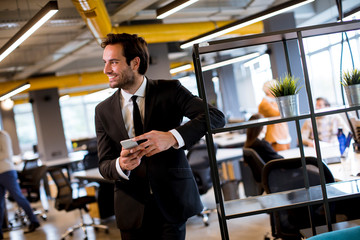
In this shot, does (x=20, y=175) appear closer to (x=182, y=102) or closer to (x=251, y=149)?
(x=251, y=149)

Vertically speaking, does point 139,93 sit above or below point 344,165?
above

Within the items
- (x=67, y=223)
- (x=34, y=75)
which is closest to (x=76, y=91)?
(x=34, y=75)

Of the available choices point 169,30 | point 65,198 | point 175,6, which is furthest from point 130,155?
point 169,30

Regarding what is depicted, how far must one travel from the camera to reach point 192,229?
5.73 m

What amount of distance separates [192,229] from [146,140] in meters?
3.97

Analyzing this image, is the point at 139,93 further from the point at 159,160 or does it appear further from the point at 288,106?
the point at 288,106

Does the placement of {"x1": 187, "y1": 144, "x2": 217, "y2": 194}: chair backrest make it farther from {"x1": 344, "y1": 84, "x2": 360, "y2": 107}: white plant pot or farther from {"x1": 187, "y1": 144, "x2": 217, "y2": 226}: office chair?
{"x1": 344, "y1": 84, "x2": 360, "y2": 107}: white plant pot

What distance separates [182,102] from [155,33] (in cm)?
626

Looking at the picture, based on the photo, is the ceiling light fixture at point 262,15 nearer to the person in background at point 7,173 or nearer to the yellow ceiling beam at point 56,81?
the person in background at point 7,173

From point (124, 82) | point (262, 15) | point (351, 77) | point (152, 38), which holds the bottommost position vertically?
point (351, 77)

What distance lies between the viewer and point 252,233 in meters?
5.08

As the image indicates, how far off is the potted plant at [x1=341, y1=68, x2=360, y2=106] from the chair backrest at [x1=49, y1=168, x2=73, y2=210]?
14.8 feet

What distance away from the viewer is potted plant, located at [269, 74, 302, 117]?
2.45 metres

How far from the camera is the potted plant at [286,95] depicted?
8.02 feet
